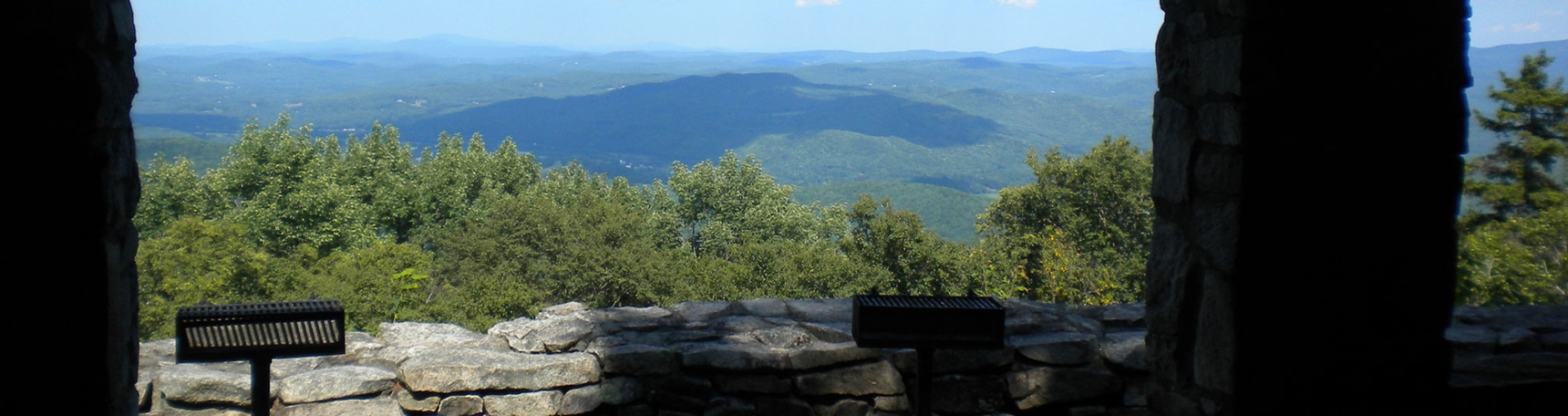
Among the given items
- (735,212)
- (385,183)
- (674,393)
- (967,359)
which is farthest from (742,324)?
(385,183)

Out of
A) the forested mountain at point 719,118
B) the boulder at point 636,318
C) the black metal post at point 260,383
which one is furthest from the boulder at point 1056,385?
the forested mountain at point 719,118

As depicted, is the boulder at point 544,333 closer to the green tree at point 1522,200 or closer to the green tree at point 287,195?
the green tree at point 1522,200

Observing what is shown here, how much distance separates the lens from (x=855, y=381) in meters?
3.94

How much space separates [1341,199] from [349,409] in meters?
3.11

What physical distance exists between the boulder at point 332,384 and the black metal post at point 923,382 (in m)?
1.88

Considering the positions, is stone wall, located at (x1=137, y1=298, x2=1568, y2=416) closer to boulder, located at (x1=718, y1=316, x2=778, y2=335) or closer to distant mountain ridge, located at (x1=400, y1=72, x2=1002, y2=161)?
boulder, located at (x1=718, y1=316, x2=778, y2=335)

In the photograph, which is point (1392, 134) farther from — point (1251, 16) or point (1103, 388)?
point (1103, 388)

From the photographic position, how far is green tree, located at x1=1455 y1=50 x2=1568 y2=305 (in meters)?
12.2

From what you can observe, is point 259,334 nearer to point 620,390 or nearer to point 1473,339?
point 620,390

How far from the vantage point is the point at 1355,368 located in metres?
2.04

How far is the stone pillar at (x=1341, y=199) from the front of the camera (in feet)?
6.55

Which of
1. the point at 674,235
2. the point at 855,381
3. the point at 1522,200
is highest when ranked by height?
the point at 855,381

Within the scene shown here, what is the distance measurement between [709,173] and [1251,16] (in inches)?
1105

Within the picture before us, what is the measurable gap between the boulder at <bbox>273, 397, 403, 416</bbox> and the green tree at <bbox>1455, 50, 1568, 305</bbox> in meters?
10.7
